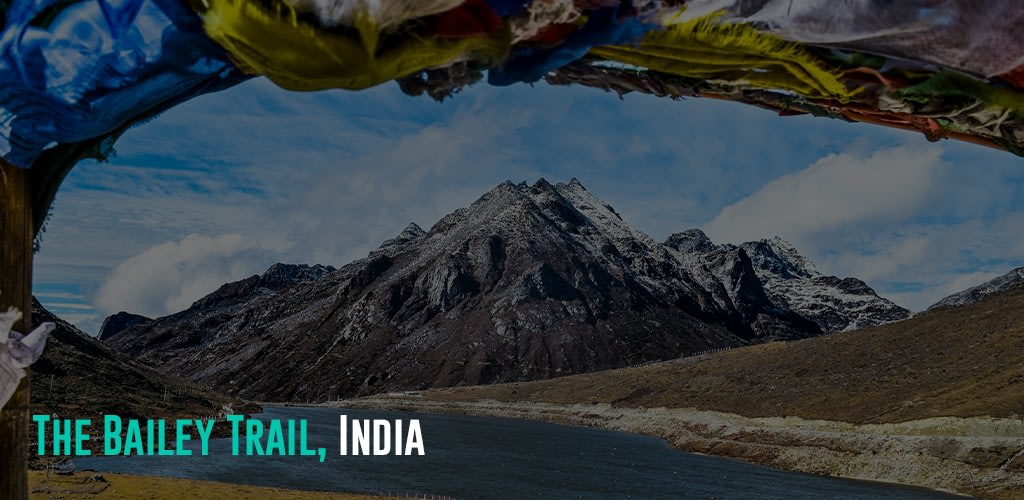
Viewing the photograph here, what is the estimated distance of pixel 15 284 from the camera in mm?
2391

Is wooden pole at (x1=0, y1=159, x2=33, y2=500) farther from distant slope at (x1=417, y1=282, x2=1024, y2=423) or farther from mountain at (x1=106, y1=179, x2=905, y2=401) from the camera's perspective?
mountain at (x1=106, y1=179, x2=905, y2=401)

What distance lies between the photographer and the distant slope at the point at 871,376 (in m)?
50.3

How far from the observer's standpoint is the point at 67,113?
2.11 m

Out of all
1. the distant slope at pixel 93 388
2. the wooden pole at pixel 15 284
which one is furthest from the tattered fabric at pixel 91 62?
the distant slope at pixel 93 388

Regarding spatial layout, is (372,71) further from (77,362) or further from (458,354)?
(458,354)

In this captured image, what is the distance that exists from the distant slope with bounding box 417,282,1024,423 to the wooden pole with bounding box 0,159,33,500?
48.7 metres

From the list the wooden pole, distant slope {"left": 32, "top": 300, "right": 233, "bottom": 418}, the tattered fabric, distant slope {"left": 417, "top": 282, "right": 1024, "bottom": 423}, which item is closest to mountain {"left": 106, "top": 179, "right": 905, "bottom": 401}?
distant slope {"left": 417, "top": 282, "right": 1024, "bottom": 423}

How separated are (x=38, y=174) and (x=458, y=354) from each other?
522ft

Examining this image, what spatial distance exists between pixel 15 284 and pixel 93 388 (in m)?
56.3

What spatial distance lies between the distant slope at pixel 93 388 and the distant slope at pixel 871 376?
49126 millimetres

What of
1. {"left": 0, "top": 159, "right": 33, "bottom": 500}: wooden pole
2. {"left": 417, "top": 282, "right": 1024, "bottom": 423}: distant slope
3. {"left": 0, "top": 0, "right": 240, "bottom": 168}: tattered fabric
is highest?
{"left": 0, "top": 0, "right": 240, "bottom": 168}: tattered fabric

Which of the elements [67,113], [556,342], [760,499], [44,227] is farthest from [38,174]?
[556,342]

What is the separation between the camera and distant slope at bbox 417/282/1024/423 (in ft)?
165

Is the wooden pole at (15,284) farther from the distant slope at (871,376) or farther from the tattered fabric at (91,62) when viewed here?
the distant slope at (871,376)
